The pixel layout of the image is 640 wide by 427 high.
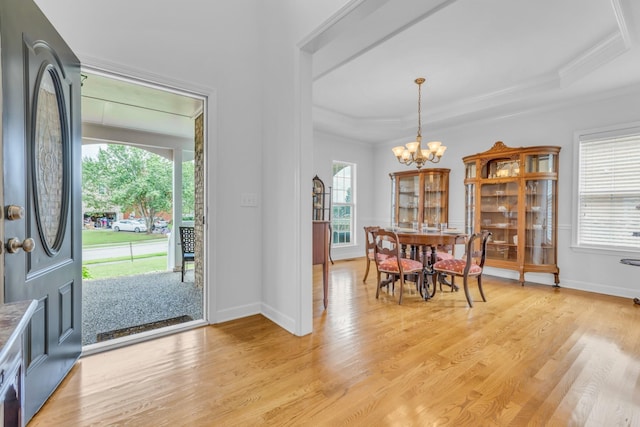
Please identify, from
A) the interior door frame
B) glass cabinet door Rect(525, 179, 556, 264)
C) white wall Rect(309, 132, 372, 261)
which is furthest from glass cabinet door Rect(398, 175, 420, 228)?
the interior door frame

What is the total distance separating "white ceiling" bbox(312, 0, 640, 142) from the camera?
2.49 m

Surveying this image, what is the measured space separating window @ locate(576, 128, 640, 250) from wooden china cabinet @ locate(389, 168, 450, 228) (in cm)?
191

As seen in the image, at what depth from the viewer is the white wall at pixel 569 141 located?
3715 mm

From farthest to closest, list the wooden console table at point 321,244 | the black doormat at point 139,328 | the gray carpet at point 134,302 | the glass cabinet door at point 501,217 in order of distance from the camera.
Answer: the glass cabinet door at point 501,217 → the wooden console table at point 321,244 → the gray carpet at point 134,302 → the black doormat at point 139,328

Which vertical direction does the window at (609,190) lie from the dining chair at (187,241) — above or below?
above

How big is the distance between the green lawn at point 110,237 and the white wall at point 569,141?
726 centimetres

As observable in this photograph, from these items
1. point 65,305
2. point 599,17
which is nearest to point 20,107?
point 65,305

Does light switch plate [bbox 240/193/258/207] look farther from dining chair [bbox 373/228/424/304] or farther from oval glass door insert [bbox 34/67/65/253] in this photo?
dining chair [bbox 373/228/424/304]

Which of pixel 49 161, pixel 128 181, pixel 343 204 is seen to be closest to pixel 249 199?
pixel 49 161

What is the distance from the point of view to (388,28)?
8.03 ft

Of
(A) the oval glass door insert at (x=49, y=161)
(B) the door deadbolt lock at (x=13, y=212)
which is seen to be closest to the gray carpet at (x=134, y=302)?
(A) the oval glass door insert at (x=49, y=161)

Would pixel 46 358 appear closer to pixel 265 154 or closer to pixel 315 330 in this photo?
pixel 315 330

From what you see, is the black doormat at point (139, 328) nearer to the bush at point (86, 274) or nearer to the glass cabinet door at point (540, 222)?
the bush at point (86, 274)

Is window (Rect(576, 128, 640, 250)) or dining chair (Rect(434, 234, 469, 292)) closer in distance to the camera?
dining chair (Rect(434, 234, 469, 292))
